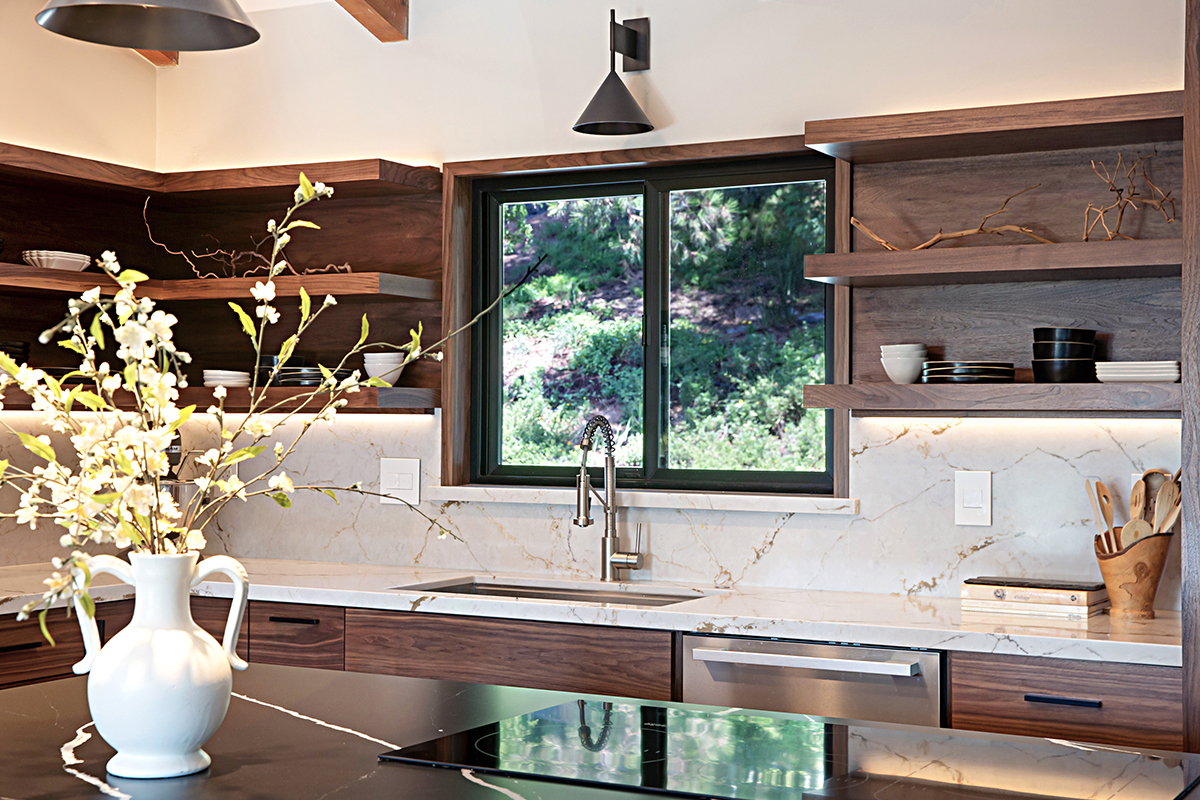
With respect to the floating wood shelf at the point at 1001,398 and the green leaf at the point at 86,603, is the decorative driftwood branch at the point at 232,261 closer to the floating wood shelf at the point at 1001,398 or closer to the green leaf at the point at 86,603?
the floating wood shelf at the point at 1001,398

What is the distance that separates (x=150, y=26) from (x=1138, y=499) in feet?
8.09

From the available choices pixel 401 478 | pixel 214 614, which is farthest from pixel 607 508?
pixel 214 614

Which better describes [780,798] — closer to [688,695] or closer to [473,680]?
[688,695]

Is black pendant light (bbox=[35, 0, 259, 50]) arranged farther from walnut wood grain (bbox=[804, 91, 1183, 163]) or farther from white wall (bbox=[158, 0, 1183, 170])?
white wall (bbox=[158, 0, 1183, 170])

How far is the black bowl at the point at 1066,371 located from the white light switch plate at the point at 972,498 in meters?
0.36

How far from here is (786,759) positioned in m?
1.68

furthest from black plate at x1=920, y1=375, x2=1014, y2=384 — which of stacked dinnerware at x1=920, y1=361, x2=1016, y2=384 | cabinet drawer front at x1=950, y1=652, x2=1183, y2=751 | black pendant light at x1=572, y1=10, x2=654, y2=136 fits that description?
black pendant light at x1=572, y1=10, x2=654, y2=136

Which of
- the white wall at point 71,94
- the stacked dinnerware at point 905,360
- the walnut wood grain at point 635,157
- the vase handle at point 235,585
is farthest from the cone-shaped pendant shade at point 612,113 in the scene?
the vase handle at point 235,585

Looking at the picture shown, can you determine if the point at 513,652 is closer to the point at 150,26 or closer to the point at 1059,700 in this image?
the point at 1059,700

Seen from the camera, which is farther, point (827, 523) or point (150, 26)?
point (827, 523)

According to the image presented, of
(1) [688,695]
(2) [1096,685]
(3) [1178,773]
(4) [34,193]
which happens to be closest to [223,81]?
(4) [34,193]

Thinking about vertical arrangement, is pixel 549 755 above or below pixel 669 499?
below

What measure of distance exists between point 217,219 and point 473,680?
6.87 ft

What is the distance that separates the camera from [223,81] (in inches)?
174
